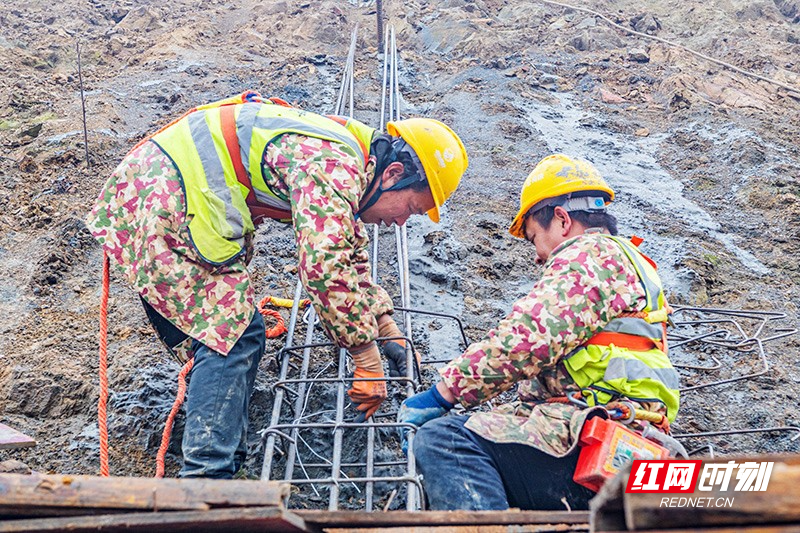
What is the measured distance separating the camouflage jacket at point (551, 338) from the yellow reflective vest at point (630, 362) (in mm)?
43

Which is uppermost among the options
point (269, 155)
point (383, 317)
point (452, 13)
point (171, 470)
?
point (452, 13)

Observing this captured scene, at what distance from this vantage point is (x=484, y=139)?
7.50m

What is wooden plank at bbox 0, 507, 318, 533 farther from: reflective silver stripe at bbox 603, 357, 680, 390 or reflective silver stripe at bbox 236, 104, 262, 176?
reflective silver stripe at bbox 236, 104, 262, 176

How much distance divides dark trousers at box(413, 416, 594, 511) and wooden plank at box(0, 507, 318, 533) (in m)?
1.00

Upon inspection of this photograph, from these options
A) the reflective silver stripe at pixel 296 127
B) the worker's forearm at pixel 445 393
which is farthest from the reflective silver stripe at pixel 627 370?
the reflective silver stripe at pixel 296 127

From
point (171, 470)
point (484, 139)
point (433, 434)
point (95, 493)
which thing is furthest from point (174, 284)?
point (484, 139)

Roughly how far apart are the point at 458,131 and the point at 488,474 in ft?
19.1

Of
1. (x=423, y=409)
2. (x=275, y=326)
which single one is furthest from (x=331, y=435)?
(x=423, y=409)

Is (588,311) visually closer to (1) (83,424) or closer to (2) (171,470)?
(2) (171,470)

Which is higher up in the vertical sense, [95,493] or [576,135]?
[576,135]

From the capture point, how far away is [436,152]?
3.26 m

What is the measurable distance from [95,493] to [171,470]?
6.30ft

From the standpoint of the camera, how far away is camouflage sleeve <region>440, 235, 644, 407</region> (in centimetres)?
228

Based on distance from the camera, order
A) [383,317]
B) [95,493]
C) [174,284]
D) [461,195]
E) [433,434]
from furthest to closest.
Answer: [461,195]
[383,317]
[174,284]
[433,434]
[95,493]
